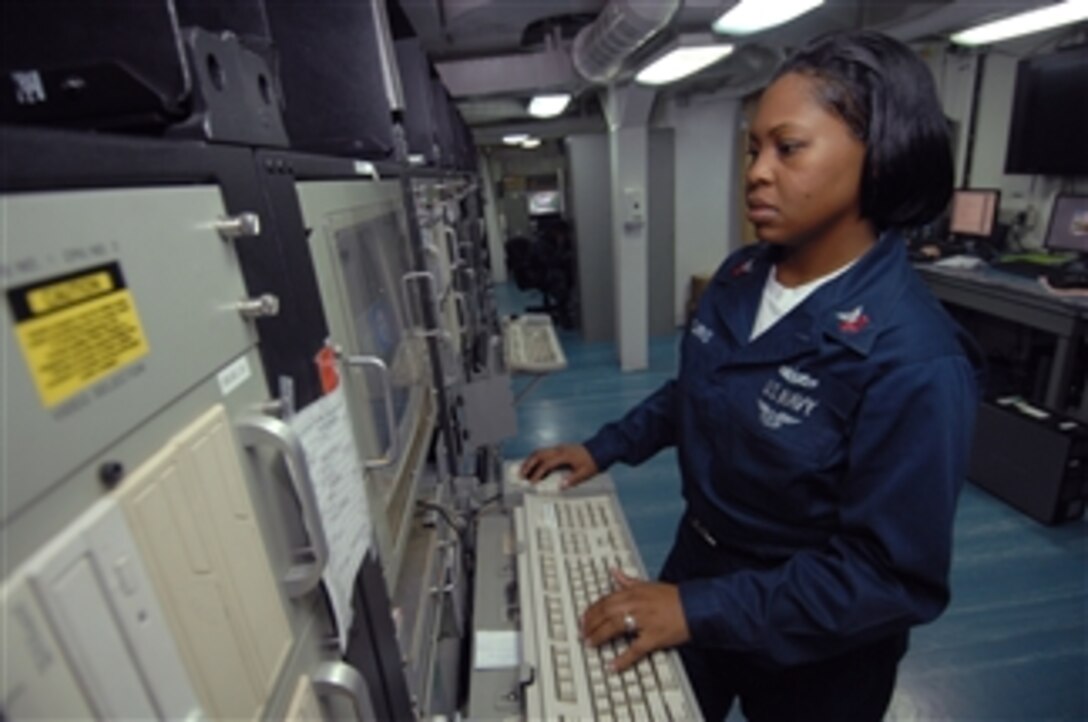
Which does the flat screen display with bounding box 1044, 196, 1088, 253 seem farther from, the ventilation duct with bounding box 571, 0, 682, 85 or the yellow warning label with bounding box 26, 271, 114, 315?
the yellow warning label with bounding box 26, 271, 114, 315

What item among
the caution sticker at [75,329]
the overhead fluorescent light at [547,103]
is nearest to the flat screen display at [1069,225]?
the overhead fluorescent light at [547,103]

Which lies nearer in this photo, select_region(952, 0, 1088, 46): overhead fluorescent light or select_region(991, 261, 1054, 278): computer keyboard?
select_region(952, 0, 1088, 46): overhead fluorescent light

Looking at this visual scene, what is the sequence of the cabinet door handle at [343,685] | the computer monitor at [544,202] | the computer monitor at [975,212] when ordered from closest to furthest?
1. the cabinet door handle at [343,685]
2. the computer monitor at [975,212]
3. the computer monitor at [544,202]

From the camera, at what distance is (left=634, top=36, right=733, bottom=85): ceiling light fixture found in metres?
2.74

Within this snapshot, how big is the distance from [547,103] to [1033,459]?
175 inches

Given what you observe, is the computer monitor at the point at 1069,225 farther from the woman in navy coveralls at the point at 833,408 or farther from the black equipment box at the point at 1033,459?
the woman in navy coveralls at the point at 833,408

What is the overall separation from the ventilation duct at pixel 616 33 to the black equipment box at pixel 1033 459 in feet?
7.03

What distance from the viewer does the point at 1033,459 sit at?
8.82ft

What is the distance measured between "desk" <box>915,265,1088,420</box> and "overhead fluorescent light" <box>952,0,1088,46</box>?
1.34 m

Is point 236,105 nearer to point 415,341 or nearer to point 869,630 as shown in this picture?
point 415,341

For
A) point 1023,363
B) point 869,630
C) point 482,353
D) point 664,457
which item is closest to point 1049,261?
point 1023,363

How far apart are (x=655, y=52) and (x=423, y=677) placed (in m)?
3.19

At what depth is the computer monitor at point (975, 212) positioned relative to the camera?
3906 mm

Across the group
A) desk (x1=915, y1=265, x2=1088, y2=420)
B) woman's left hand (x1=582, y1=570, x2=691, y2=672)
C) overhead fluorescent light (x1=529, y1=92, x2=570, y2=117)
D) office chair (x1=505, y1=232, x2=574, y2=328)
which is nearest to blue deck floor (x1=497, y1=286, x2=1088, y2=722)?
desk (x1=915, y1=265, x2=1088, y2=420)
